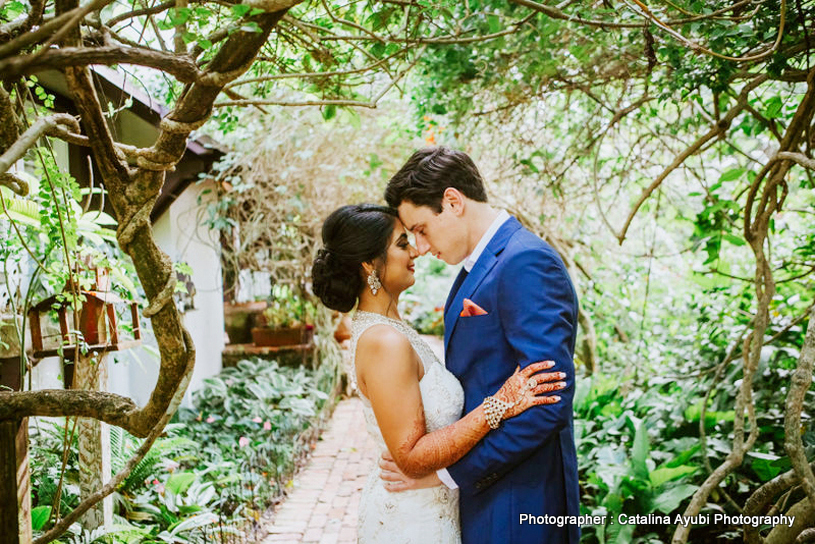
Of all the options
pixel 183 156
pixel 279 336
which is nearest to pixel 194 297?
pixel 279 336

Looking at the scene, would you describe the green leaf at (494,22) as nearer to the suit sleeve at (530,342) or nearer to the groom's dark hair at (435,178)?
the groom's dark hair at (435,178)

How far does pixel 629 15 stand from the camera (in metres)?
2.71

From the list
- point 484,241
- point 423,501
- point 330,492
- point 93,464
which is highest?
point 484,241

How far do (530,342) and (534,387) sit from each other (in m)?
0.13

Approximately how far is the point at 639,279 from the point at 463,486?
713 centimetres

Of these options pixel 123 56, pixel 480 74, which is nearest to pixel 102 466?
pixel 123 56

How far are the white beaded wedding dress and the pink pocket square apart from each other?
0.28 metres

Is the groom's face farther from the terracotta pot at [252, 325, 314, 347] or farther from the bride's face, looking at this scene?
the terracotta pot at [252, 325, 314, 347]

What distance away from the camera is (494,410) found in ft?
6.40

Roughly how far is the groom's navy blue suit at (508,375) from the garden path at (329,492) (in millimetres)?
1471

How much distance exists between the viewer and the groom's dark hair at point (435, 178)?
2.27 metres

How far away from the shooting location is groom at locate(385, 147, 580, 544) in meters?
1.92

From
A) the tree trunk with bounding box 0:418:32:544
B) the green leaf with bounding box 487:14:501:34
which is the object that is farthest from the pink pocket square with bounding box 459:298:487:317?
the green leaf with bounding box 487:14:501:34

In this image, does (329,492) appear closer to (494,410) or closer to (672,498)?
(672,498)
